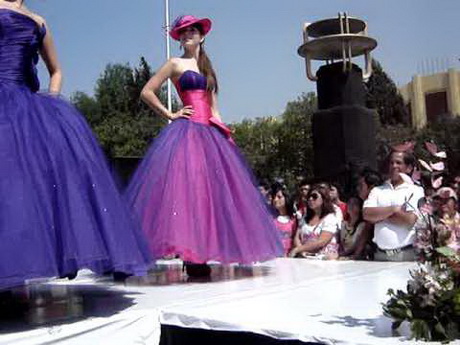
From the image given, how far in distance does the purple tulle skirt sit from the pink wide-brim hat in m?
1.20

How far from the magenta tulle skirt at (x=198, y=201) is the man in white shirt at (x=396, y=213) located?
0.88 m

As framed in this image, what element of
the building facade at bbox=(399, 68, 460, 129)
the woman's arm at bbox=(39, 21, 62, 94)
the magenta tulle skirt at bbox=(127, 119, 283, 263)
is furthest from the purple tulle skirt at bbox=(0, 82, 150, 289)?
the building facade at bbox=(399, 68, 460, 129)

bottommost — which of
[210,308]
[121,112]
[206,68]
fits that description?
[210,308]

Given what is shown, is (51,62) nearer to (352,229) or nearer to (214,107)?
(214,107)

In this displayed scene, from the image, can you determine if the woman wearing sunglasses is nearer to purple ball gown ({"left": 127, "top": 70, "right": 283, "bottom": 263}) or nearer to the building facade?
purple ball gown ({"left": 127, "top": 70, "right": 283, "bottom": 263})

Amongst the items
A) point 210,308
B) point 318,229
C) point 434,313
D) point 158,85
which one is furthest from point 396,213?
point 434,313

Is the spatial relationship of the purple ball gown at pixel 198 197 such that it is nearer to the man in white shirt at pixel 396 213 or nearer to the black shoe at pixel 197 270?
the black shoe at pixel 197 270

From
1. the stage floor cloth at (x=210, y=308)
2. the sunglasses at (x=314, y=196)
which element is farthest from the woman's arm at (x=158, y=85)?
the sunglasses at (x=314, y=196)

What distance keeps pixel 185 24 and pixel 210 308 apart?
5.61 feet

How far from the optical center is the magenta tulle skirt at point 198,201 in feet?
9.12

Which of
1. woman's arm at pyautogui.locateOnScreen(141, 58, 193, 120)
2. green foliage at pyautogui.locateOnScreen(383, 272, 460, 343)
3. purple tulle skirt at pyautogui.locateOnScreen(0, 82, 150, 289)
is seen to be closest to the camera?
green foliage at pyautogui.locateOnScreen(383, 272, 460, 343)

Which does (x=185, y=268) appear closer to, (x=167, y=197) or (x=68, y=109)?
(x=167, y=197)

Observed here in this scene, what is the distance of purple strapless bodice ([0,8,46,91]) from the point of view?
6.99 ft

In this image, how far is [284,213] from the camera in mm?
5148
